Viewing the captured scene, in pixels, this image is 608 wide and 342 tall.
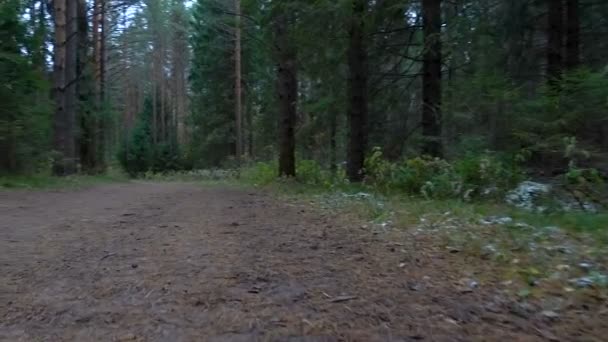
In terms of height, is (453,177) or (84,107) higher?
(84,107)

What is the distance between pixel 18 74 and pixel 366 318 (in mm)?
14080

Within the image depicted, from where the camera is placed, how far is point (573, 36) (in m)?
10.5

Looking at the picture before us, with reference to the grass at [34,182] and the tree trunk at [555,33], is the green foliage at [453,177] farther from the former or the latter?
the grass at [34,182]

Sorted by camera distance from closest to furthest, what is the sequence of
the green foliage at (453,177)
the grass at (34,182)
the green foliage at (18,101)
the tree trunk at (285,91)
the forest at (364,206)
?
the forest at (364,206)
the green foliage at (453,177)
the grass at (34,182)
the green foliage at (18,101)
the tree trunk at (285,91)

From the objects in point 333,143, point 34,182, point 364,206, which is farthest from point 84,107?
point 364,206

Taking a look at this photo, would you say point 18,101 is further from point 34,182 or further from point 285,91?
point 285,91

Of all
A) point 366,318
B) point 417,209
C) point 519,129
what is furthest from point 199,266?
point 519,129

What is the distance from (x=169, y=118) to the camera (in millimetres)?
52844

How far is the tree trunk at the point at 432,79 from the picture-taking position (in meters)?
12.0

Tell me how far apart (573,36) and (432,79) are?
121 inches

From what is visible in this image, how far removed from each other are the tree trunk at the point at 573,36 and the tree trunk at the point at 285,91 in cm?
690

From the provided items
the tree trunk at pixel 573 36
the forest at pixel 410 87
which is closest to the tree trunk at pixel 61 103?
the forest at pixel 410 87

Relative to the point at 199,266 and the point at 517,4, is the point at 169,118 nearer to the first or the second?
the point at 517,4

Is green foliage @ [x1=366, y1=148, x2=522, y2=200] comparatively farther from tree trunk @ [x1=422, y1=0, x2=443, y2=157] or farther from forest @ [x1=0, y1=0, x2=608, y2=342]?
tree trunk @ [x1=422, y1=0, x2=443, y2=157]
